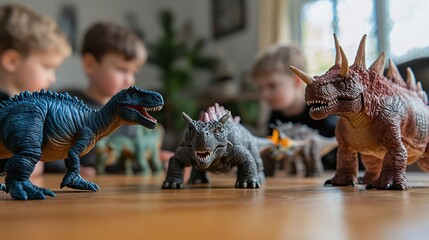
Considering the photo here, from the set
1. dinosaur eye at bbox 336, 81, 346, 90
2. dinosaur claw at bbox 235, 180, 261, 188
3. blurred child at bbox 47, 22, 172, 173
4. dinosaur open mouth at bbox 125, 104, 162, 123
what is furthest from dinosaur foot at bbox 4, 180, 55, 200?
blurred child at bbox 47, 22, 172, 173

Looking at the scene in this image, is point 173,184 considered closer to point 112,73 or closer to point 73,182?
point 73,182

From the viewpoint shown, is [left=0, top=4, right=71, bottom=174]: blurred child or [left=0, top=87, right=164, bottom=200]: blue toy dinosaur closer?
[left=0, top=87, right=164, bottom=200]: blue toy dinosaur

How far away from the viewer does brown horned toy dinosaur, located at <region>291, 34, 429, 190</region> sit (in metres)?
0.91

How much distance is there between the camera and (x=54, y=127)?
854 millimetres

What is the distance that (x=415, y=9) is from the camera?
3.49 metres

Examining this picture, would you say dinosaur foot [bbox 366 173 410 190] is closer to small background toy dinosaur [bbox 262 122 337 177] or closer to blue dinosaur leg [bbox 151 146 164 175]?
small background toy dinosaur [bbox 262 122 337 177]

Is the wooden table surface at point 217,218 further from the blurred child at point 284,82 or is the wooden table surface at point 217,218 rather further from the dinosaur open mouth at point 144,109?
the blurred child at point 284,82

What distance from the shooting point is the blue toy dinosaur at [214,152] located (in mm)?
962

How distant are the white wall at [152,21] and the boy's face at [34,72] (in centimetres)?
313

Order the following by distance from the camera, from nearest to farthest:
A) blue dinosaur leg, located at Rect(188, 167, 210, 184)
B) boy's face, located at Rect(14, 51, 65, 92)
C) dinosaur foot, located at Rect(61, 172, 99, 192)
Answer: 1. dinosaur foot, located at Rect(61, 172, 99, 192)
2. blue dinosaur leg, located at Rect(188, 167, 210, 184)
3. boy's face, located at Rect(14, 51, 65, 92)

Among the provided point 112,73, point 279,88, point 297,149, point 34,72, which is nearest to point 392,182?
point 297,149

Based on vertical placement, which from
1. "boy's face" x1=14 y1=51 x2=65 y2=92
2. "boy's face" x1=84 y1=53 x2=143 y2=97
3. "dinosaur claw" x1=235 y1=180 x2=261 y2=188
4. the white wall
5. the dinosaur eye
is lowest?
"dinosaur claw" x1=235 y1=180 x2=261 y2=188

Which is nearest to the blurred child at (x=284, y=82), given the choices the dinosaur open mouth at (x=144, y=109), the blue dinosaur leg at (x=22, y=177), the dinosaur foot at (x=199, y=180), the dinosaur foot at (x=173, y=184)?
the dinosaur foot at (x=199, y=180)

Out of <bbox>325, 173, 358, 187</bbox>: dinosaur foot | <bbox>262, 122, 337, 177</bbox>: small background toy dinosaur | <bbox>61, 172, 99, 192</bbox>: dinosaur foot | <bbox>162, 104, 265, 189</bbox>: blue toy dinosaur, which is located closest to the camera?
<bbox>61, 172, 99, 192</bbox>: dinosaur foot
